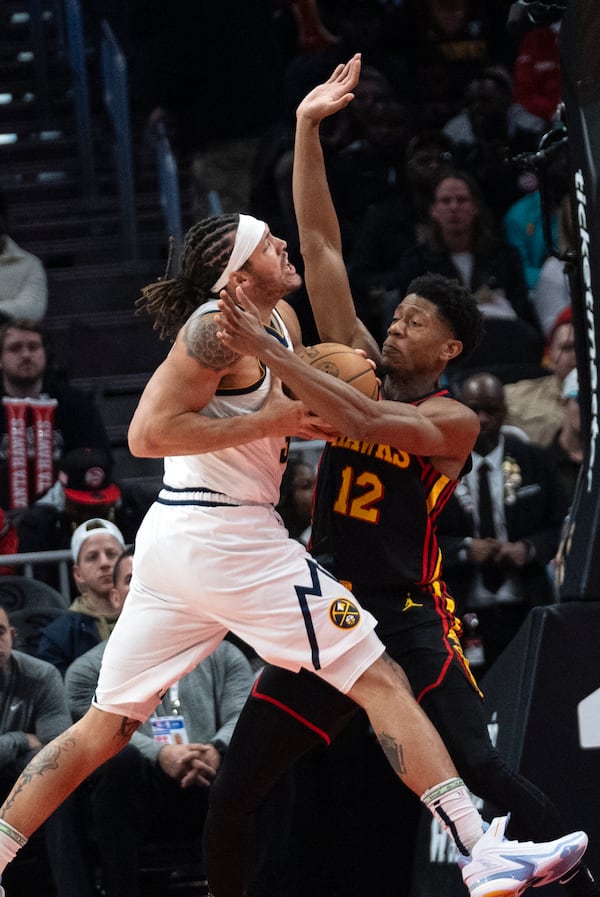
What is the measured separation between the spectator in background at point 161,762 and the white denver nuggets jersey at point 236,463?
185 centimetres

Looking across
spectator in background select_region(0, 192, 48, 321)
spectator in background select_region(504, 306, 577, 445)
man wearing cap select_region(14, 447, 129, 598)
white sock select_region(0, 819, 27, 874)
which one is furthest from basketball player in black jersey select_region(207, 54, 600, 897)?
spectator in background select_region(0, 192, 48, 321)

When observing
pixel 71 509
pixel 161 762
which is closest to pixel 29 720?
pixel 161 762

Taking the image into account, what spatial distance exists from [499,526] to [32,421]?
253cm

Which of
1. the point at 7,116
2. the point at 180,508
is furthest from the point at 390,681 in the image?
the point at 7,116

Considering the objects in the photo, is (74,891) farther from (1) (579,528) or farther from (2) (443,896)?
(1) (579,528)

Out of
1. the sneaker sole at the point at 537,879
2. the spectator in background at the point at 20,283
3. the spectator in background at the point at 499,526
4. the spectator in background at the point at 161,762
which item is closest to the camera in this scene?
the sneaker sole at the point at 537,879

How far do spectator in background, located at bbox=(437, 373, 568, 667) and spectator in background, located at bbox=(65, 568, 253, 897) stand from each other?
1.16 meters

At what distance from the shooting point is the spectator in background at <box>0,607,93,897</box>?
21.0ft

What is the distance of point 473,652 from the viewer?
7102mm

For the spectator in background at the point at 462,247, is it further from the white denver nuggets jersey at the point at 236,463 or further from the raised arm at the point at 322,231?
the white denver nuggets jersey at the point at 236,463

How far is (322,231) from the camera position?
5.52 m

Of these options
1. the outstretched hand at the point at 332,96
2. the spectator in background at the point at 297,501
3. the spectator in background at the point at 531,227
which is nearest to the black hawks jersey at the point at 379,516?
the outstretched hand at the point at 332,96

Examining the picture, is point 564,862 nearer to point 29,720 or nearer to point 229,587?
point 229,587

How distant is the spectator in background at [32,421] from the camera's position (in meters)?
8.04
